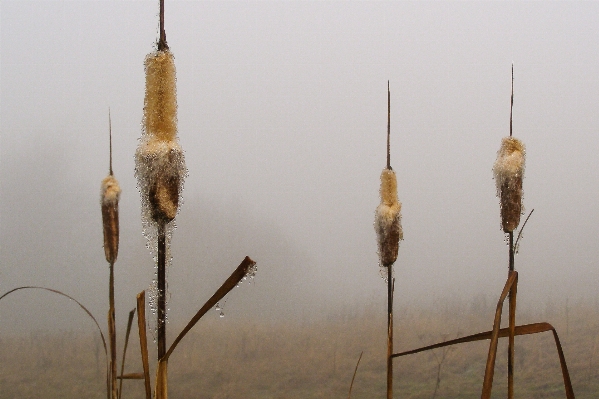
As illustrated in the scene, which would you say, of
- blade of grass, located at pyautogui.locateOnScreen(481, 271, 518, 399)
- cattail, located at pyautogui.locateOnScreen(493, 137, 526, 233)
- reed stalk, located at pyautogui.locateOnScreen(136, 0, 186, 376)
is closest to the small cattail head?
reed stalk, located at pyautogui.locateOnScreen(136, 0, 186, 376)

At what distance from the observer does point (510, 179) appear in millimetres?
1438

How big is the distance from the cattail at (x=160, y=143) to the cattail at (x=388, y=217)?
2.58 ft

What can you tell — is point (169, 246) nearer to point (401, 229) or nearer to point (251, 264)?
point (251, 264)

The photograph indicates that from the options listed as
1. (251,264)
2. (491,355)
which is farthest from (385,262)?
(251,264)

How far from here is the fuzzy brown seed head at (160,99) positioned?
97cm

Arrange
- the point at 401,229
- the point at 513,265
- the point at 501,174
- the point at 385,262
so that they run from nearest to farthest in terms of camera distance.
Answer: the point at 513,265 < the point at 501,174 < the point at 385,262 < the point at 401,229

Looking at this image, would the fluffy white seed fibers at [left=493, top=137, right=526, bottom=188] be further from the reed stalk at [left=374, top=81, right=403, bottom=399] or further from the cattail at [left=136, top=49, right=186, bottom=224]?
the cattail at [left=136, top=49, right=186, bottom=224]

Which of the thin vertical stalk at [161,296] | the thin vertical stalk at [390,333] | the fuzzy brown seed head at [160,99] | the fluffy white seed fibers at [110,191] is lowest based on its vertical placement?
the thin vertical stalk at [390,333]

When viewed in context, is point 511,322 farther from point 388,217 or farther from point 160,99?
point 160,99

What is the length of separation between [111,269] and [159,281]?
451 mm

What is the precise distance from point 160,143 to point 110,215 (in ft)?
1.31

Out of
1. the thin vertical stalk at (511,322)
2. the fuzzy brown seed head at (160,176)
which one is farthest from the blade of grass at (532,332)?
the fuzzy brown seed head at (160,176)

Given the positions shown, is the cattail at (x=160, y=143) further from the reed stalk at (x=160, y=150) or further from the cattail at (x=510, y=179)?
the cattail at (x=510, y=179)

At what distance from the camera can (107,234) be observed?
1263 millimetres
